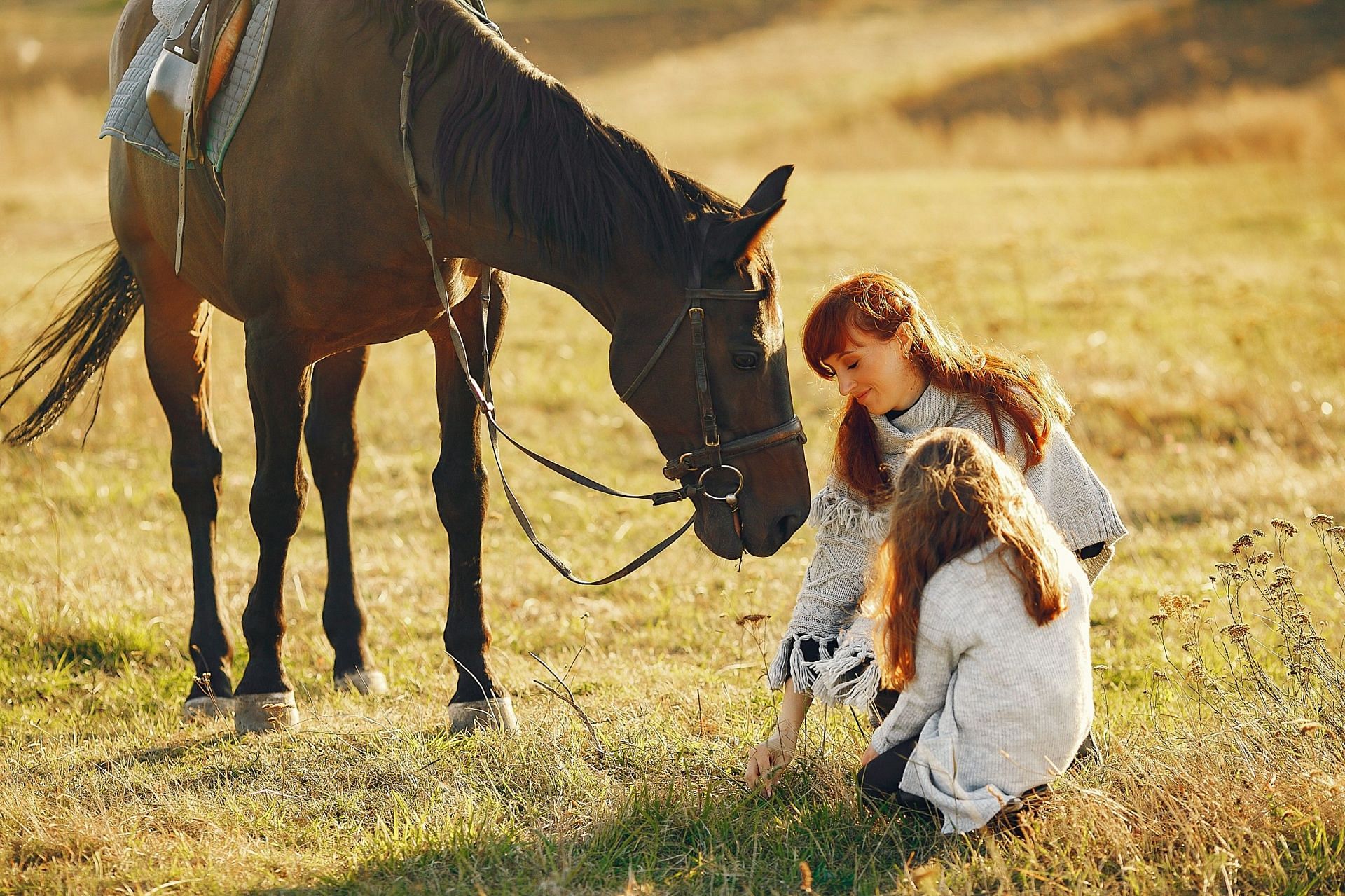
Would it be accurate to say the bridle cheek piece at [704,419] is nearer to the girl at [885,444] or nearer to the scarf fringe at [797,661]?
the girl at [885,444]

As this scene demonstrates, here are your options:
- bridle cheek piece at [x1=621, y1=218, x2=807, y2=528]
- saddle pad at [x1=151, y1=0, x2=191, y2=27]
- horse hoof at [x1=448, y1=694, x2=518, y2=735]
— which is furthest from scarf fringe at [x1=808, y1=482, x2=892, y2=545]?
saddle pad at [x1=151, y1=0, x2=191, y2=27]

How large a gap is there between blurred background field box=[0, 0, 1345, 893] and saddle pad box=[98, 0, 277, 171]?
9 centimetres

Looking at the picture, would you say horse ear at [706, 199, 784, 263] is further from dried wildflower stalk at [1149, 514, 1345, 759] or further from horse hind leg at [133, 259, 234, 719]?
horse hind leg at [133, 259, 234, 719]

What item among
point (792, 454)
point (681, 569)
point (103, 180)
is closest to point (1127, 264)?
point (681, 569)

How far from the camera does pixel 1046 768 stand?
110 inches

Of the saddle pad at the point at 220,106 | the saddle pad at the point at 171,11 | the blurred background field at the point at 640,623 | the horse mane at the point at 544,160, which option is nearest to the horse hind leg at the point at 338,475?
the blurred background field at the point at 640,623

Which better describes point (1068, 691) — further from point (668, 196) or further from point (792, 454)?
point (668, 196)

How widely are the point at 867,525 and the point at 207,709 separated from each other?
7.89 ft

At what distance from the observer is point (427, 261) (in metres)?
3.66

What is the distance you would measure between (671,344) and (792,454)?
424mm

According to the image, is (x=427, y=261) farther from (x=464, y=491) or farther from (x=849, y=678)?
(x=849, y=678)

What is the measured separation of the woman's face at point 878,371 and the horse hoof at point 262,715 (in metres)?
2.12

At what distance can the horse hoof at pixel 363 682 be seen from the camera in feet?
14.5

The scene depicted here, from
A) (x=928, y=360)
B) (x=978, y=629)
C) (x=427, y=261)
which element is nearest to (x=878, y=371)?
(x=928, y=360)
